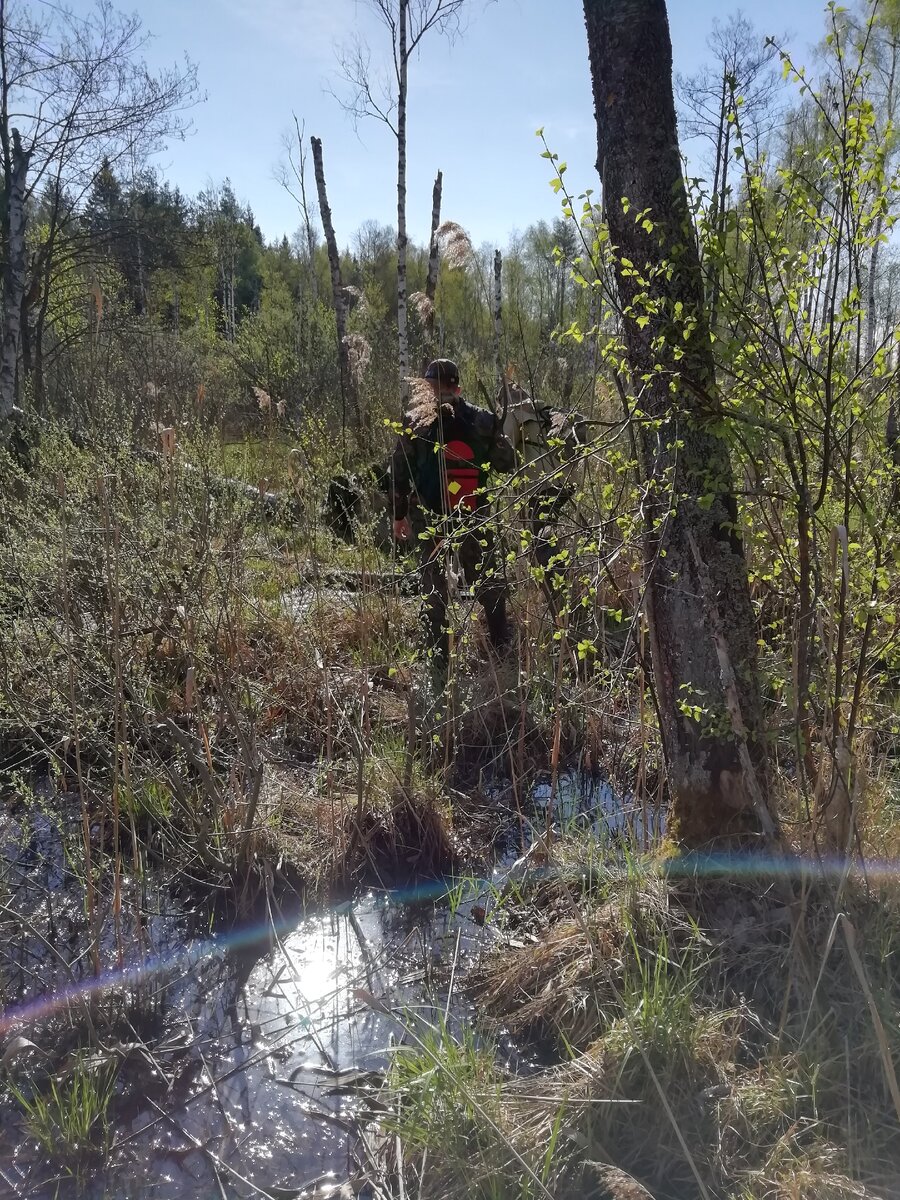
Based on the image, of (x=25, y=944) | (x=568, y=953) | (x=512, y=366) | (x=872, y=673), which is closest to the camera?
(x=568, y=953)

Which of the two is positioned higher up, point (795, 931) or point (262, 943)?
point (795, 931)

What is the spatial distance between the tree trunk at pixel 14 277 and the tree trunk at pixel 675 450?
9283 mm

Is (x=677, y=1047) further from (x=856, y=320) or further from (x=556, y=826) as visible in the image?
(x=856, y=320)

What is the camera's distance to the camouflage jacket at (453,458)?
15.8ft

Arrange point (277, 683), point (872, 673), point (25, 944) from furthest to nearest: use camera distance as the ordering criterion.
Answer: point (277, 683)
point (872, 673)
point (25, 944)

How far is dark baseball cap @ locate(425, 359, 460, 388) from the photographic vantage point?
4.47 metres

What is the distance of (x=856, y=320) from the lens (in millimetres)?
2059

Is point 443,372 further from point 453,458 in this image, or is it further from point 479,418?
point 453,458

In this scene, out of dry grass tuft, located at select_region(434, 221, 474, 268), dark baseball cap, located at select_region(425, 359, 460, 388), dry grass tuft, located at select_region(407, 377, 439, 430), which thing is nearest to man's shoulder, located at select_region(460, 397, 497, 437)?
dark baseball cap, located at select_region(425, 359, 460, 388)

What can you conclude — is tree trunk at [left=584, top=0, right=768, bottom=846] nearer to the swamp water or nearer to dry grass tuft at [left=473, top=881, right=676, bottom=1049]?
dry grass tuft at [left=473, top=881, right=676, bottom=1049]

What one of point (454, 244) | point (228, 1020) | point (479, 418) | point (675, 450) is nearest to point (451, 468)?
point (479, 418)

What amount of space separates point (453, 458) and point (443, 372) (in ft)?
1.78

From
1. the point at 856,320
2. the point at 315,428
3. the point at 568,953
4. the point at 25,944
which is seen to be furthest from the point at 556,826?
the point at 315,428

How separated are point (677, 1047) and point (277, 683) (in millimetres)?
2857
